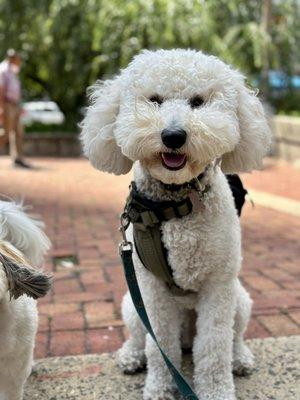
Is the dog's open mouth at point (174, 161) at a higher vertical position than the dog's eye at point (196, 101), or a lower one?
lower

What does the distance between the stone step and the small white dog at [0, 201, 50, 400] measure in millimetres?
377

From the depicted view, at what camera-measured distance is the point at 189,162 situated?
2.10m

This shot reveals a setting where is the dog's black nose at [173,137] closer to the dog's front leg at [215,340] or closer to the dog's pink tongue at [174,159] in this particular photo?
the dog's pink tongue at [174,159]

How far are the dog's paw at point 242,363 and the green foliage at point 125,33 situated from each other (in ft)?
29.6

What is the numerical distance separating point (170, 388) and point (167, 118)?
124 centimetres

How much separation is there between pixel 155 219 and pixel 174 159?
362mm

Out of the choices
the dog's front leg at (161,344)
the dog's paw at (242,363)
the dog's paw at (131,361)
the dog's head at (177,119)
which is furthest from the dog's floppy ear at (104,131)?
the dog's paw at (242,363)

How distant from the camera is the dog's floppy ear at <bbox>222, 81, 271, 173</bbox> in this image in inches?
88.0

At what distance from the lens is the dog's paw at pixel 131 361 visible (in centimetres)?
273

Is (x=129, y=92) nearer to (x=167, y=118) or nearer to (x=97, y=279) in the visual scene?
(x=167, y=118)

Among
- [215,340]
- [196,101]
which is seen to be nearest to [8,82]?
[196,101]

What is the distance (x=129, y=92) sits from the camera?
7.28 feet

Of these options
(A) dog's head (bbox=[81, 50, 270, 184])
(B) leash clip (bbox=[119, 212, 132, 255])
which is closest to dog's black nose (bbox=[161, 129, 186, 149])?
(A) dog's head (bbox=[81, 50, 270, 184])

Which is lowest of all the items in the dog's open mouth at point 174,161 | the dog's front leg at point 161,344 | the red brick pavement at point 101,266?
the red brick pavement at point 101,266
